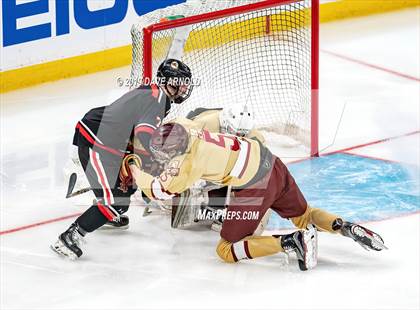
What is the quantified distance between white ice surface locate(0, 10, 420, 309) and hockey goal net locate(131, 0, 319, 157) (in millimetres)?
294

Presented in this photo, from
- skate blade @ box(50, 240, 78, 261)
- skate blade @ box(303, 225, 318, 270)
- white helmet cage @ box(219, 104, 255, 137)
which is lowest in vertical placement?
skate blade @ box(50, 240, 78, 261)

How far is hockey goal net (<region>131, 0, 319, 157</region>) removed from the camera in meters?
5.96

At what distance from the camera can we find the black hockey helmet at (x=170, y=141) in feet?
15.5

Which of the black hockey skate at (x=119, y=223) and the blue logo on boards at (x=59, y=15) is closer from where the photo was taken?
the black hockey skate at (x=119, y=223)

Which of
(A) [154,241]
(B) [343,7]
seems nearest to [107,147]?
(A) [154,241]

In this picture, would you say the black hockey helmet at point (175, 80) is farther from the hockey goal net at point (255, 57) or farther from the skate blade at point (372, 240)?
the skate blade at point (372, 240)

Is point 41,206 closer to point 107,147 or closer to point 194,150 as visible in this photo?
point 107,147

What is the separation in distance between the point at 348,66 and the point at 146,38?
2238mm

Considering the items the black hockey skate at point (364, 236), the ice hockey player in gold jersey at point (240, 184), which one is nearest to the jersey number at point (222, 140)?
the ice hockey player in gold jersey at point (240, 184)

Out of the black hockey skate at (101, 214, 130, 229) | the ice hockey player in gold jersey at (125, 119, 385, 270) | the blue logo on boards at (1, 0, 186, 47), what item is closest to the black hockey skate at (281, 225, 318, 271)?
the ice hockey player in gold jersey at (125, 119, 385, 270)

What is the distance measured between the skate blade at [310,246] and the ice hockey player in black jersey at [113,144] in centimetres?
78

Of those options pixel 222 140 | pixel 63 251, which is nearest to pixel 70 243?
pixel 63 251

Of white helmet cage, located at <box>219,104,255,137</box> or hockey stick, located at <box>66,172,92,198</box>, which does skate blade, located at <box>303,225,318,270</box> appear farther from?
hockey stick, located at <box>66,172,92,198</box>

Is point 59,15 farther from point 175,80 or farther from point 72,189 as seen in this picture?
point 175,80
